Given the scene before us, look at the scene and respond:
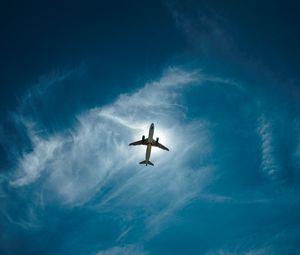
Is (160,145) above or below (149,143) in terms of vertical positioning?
above

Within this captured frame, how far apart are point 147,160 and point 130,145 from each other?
911cm

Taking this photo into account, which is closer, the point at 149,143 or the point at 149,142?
the point at 149,142

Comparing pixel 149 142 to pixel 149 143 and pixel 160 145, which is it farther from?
pixel 160 145

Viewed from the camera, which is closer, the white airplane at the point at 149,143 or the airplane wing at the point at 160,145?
the white airplane at the point at 149,143

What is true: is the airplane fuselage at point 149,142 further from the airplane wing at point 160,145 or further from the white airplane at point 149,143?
the airplane wing at point 160,145

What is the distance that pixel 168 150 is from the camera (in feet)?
503

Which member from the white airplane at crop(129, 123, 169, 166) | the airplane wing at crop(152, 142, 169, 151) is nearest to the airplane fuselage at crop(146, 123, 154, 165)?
the white airplane at crop(129, 123, 169, 166)

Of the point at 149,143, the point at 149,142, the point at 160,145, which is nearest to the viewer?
the point at 149,142

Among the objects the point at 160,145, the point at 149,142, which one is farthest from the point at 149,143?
the point at 160,145

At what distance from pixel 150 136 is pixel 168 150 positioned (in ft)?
34.9

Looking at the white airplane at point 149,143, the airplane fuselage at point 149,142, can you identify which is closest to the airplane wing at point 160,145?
the white airplane at point 149,143

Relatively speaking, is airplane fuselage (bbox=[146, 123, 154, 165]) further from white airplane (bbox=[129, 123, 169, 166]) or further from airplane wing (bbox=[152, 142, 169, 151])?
airplane wing (bbox=[152, 142, 169, 151])

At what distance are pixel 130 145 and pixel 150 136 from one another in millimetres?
8828

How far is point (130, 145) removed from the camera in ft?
494
